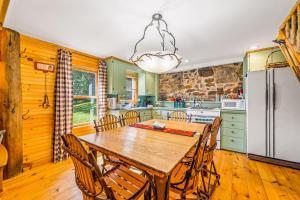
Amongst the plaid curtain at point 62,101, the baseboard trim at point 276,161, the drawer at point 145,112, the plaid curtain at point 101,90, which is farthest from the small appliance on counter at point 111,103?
the baseboard trim at point 276,161

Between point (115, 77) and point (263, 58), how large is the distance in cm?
344

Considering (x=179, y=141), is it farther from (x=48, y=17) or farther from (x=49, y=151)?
(x=49, y=151)

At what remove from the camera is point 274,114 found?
2586mm

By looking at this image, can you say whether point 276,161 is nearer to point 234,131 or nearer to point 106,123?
point 234,131

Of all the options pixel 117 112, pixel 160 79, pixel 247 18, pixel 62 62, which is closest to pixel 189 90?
pixel 160 79

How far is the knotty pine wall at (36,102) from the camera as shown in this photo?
2438 millimetres

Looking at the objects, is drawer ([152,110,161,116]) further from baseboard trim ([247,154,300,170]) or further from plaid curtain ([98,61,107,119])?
baseboard trim ([247,154,300,170])

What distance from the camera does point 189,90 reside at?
4.46m

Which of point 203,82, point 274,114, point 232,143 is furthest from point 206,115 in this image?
point 274,114

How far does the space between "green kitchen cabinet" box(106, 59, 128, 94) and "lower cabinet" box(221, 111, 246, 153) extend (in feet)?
8.68

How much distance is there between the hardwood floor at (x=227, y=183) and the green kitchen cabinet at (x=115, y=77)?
6.23 ft

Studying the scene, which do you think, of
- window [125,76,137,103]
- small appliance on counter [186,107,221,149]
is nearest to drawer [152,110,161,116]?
window [125,76,137,103]

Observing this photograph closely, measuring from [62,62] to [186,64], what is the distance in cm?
322

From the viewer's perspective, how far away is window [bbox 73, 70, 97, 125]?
10.8ft
